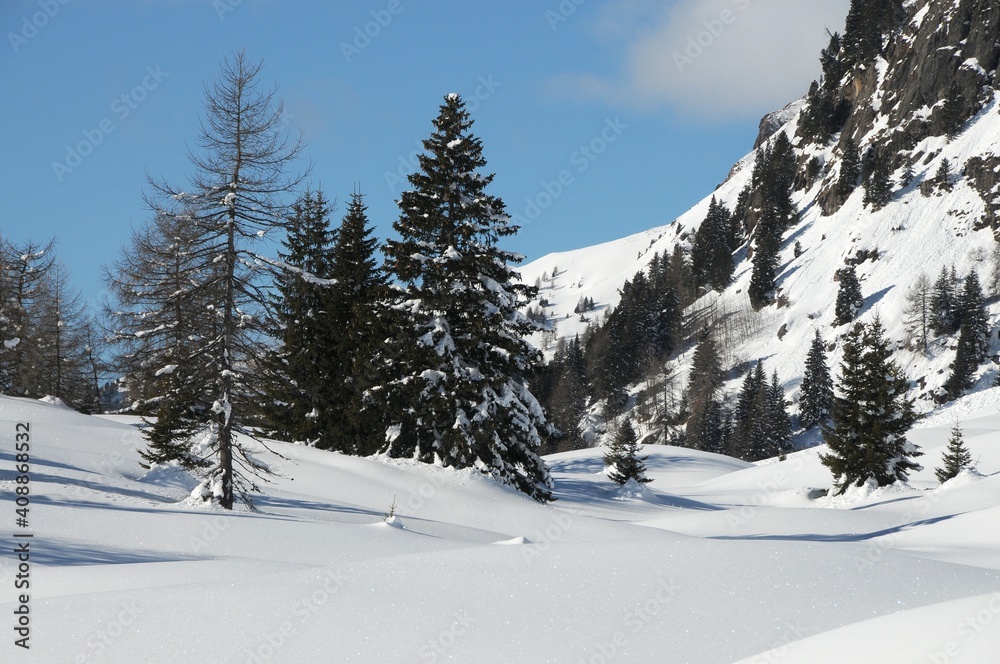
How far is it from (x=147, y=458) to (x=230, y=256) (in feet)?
20.9

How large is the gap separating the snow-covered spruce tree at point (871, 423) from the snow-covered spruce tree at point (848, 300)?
65.0 metres

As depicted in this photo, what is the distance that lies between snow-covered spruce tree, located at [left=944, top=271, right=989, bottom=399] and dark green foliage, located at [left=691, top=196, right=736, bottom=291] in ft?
147

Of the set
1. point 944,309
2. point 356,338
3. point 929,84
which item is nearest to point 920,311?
point 944,309

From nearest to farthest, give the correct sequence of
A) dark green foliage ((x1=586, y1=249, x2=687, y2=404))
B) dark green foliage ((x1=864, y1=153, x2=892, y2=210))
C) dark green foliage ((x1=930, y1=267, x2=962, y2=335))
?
dark green foliage ((x1=930, y1=267, x2=962, y2=335)) < dark green foliage ((x1=864, y1=153, x2=892, y2=210)) < dark green foliage ((x1=586, y1=249, x2=687, y2=404))

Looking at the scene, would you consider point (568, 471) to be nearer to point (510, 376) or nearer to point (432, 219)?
point (510, 376)

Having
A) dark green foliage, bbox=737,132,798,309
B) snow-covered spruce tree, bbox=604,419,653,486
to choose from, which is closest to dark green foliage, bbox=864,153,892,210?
dark green foliage, bbox=737,132,798,309

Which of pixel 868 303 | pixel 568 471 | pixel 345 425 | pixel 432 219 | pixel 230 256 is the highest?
pixel 868 303

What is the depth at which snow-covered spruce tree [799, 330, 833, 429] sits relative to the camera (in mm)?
78000

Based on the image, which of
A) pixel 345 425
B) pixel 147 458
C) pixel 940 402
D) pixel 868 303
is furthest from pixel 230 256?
pixel 868 303

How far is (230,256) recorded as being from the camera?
13836mm

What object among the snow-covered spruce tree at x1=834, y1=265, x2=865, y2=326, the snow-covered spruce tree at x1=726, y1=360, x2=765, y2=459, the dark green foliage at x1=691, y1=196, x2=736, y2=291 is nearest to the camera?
the snow-covered spruce tree at x1=726, y1=360, x2=765, y2=459

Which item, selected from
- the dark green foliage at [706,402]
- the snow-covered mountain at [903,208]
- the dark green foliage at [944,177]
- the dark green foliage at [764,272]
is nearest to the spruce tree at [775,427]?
the dark green foliage at [706,402]

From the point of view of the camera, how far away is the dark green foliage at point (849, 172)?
101312mm

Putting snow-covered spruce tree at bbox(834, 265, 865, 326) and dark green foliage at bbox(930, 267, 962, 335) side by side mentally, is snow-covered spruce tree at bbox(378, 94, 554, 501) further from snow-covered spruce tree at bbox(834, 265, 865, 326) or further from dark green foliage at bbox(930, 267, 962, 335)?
snow-covered spruce tree at bbox(834, 265, 865, 326)
